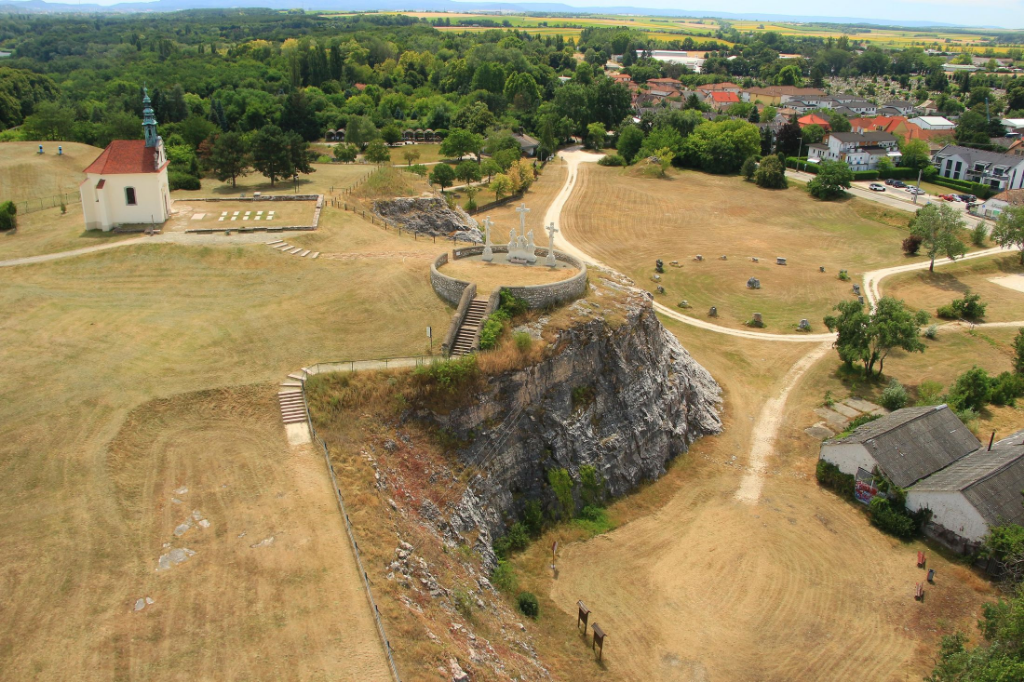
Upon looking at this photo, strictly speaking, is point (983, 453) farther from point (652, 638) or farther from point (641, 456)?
point (652, 638)

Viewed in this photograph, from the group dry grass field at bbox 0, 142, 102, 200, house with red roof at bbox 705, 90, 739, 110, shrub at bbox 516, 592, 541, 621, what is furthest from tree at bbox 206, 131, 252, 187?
house with red roof at bbox 705, 90, 739, 110

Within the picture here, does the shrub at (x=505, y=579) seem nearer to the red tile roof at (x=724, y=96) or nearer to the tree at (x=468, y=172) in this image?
the tree at (x=468, y=172)

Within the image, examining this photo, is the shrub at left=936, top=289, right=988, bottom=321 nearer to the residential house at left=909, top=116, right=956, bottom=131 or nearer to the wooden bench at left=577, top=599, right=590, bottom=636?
the wooden bench at left=577, top=599, right=590, bottom=636

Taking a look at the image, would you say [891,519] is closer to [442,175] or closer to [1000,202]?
[442,175]

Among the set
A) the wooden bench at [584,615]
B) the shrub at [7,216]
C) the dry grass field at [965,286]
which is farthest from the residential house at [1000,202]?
the shrub at [7,216]

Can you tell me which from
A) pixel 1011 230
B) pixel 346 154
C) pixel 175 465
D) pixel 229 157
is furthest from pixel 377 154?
pixel 1011 230

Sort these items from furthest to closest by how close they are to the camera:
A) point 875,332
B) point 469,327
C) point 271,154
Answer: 1. point 271,154
2. point 875,332
3. point 469,327
